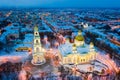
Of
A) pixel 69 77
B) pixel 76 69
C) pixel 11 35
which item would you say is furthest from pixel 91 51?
pixel 11 35

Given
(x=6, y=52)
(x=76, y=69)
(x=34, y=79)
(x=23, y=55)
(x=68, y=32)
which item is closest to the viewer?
(x=34, y=79)

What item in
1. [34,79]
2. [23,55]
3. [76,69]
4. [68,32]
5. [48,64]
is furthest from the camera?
[68,32]

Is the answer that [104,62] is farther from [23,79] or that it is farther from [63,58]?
[23,79]

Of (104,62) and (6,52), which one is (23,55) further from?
(104,62)

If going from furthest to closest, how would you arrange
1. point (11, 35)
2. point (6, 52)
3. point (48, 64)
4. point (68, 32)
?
1. point (68, 32)
2. point (11, 35)
3. point (6, 52)
4. point (48, 64)

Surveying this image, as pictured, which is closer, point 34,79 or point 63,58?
point 34,79

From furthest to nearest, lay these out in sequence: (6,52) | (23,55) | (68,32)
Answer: (68,32), (6,52), (23,55)

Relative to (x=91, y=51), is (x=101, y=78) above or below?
below

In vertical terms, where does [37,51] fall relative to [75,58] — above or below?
above

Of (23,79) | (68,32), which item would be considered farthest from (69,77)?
(68,32)

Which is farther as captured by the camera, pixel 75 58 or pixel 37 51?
pixel 37 51
